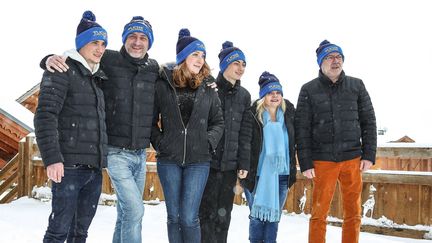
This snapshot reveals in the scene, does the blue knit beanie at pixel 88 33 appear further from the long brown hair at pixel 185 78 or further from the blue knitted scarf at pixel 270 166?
the blue knitted scarf at pixel 270 166

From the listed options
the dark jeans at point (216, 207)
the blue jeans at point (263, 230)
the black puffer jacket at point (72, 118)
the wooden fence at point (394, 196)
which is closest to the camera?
the black puffer jacket at point (72, 118)

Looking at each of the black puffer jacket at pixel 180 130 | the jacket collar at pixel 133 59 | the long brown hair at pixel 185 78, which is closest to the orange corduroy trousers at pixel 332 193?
the black puffer jacket at pixel 180 130

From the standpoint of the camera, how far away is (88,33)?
3.57 m

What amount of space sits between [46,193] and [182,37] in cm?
679

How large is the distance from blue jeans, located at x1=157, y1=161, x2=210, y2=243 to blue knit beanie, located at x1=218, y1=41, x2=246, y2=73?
4.52 ft

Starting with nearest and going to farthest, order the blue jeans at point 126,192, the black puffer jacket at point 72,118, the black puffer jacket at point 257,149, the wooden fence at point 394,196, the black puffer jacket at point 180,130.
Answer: the black puffer jacket at point 72,118, the blue jeans at point 126,192, the black puffer jacket at point 180,130, the black puffer jacket at point 257,149, the wooden fence at point 394,196

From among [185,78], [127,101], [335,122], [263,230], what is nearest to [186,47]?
[185,78]

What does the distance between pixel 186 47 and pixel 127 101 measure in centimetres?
76

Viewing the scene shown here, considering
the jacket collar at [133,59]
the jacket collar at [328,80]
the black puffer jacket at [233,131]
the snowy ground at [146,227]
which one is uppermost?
the jacket collar at [133,59]

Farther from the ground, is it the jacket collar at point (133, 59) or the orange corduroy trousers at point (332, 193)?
the jacket collar at point (133, 59)

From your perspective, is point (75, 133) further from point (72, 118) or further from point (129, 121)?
point (129, 121)

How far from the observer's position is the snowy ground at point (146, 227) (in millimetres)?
5809

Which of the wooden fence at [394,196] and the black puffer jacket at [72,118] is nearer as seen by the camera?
the black puffer jacket at [72,118]

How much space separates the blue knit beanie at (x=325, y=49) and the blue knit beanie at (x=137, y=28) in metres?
2.02
